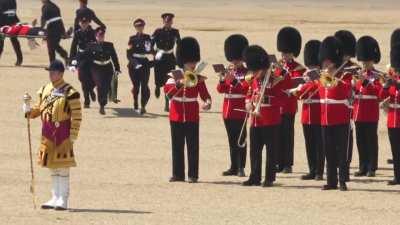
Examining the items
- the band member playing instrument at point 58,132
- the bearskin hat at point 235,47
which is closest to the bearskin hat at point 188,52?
the bearskin hat at point 235,47

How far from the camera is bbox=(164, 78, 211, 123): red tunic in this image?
59.5ft

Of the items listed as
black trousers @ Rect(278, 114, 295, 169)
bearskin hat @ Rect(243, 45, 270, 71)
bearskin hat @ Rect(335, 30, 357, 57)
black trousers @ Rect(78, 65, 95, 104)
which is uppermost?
bearskin hat @ Rect(335, 30, 357, 57)

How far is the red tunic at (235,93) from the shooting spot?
18.6 meters

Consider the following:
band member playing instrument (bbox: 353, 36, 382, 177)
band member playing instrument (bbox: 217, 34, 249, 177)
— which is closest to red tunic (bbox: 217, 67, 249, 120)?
band member playing instrument (bbox: 217, 34, 249, 177)

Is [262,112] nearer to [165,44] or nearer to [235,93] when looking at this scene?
[235,93]

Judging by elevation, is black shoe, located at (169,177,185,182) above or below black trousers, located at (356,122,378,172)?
below

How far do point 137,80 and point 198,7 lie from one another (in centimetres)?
2769

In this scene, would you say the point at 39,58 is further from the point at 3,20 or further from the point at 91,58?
the point at 91,58

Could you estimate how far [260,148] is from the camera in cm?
1795

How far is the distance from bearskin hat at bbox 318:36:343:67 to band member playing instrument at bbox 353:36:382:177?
0.78 metres

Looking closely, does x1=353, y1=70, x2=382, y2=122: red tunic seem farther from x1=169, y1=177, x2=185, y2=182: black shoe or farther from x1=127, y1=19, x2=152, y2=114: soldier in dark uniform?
x1=127, y1=19, x2=152, y2=114: soldier in dark uniform

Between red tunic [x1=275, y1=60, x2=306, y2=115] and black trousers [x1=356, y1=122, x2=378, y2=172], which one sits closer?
red tunic [x1=275, y1=60, x2=306, y2=115]

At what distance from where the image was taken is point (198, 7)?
52.2 m

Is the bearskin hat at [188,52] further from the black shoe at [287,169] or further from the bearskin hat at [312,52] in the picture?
the black shoe at [287,169]
